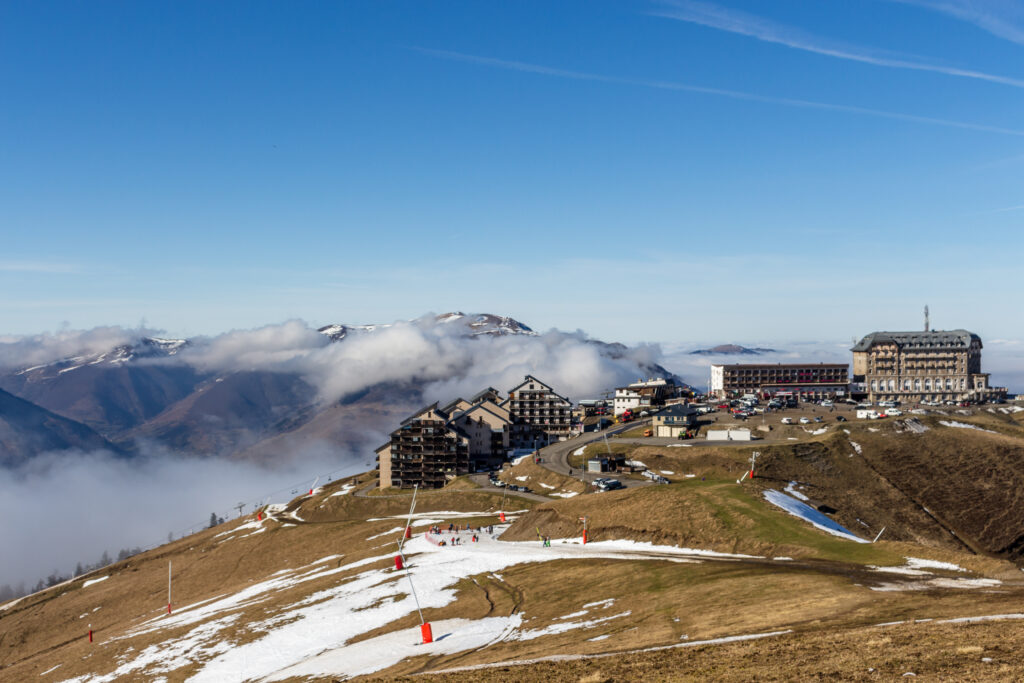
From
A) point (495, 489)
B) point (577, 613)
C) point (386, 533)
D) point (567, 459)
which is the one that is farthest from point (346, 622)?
point (567, 459)

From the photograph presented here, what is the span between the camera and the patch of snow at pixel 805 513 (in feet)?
267

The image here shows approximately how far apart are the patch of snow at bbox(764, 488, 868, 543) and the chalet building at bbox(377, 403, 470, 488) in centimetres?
10482

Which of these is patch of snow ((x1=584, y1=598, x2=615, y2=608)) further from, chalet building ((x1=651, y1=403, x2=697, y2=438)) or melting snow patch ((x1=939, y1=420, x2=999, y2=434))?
melting snow patch ((x1=939, y1=420, x2=999, y2=434))

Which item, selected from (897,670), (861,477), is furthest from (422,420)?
(897,670)

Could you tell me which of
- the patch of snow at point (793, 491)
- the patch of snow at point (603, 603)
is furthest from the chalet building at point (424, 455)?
the patch of snow at point (603, 603)

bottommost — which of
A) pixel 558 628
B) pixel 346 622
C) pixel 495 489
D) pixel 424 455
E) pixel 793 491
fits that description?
pixel 495 489

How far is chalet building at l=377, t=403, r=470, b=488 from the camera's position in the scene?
187 meters

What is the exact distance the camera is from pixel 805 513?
288 feet

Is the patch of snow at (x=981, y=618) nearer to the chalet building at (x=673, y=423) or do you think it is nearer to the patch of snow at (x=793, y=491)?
the patch of snow at (x=793, y=491)

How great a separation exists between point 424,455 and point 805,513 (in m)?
117

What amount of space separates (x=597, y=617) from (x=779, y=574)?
15655 mm

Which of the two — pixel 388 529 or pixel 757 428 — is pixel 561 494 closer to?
pixel 388 529

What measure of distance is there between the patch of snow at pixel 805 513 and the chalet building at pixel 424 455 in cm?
10482

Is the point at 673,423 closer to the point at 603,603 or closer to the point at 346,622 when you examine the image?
the point at 346,622
